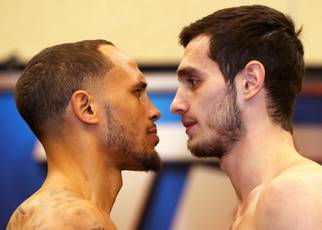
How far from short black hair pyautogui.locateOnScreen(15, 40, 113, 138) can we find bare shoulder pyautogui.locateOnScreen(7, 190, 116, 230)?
238mm

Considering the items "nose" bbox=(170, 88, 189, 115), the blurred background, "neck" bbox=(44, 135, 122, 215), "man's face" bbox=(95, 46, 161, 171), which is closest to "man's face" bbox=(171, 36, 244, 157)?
"nose" bbox=(170, 88, 189, 115)

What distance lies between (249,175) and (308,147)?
119cm

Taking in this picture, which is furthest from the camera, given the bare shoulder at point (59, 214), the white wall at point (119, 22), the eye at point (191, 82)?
the white wall at point (119, 22)

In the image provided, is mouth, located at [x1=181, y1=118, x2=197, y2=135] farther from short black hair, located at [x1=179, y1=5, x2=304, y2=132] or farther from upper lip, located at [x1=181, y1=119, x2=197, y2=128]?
short black hair, located at [x1=179, y1=5, x2=304, y2=132]

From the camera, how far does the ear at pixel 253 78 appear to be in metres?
1.88

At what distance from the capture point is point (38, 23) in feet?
11.0

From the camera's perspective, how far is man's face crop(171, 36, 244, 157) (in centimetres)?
190

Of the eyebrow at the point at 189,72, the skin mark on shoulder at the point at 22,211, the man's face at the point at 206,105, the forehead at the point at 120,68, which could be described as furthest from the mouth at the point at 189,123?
the skin mark on shoulder at the point at 22,211

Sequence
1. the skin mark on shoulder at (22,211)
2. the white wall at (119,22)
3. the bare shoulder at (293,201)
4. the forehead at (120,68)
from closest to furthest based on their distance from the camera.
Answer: the bare shoulder at (293,201) < the skin mark on shoulder at (22,211) < the forehead at (120,68) < the white wall at (119,22)

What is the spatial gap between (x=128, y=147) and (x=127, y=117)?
0.08m

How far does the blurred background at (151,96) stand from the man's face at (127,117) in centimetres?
92

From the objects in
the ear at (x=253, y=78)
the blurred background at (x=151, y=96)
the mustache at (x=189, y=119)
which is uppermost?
the ear at (x=253, y=78)

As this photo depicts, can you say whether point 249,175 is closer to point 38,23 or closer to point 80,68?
point 80,68

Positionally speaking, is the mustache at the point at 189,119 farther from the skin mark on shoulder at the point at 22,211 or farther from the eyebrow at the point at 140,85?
the skin mark on shoulder at the point at 22,211
